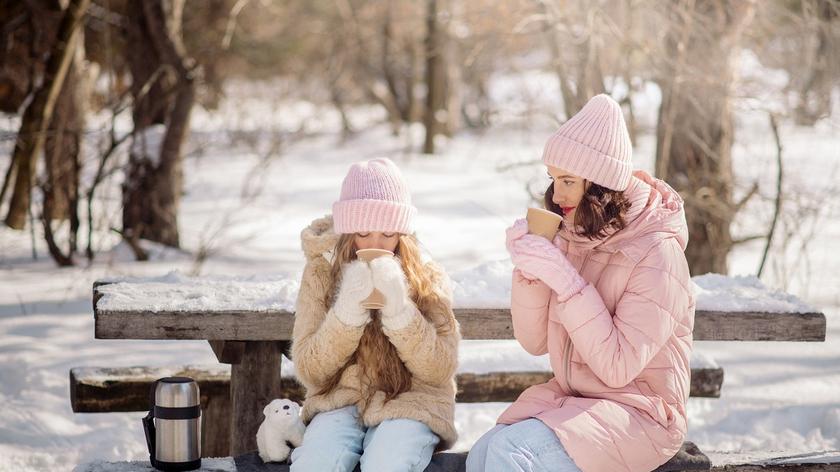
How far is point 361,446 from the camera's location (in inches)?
124

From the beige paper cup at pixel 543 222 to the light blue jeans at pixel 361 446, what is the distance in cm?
71

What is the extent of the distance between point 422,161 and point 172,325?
13309mm

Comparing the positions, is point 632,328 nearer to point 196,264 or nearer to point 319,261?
point 319,261

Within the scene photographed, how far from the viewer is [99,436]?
Result: 15.7 ft

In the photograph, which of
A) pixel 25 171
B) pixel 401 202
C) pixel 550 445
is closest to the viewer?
pixel 550 445

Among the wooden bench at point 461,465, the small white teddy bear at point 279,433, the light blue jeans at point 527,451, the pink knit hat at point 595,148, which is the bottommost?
the wooden bench at point 461,465

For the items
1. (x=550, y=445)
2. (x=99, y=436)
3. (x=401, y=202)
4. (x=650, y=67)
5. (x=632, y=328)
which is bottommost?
(x=99, y=436)

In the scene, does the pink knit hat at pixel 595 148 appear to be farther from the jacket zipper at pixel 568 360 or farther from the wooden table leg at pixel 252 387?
the wooden table leg at pixel 252 387

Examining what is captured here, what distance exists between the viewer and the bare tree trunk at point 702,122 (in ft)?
21.4

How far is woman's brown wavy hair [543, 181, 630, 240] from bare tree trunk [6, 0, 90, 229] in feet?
18.2

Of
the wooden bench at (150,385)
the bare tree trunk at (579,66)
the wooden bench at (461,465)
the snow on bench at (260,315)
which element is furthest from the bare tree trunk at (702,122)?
the wooden bench at (461,465)

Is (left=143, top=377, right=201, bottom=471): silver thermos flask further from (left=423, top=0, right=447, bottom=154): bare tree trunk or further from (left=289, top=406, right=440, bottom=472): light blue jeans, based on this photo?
(left=423, top=0, right=447, bottom=154): bare tree trunk

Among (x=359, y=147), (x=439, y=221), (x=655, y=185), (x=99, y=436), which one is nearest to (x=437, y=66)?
(x=359, y=147)

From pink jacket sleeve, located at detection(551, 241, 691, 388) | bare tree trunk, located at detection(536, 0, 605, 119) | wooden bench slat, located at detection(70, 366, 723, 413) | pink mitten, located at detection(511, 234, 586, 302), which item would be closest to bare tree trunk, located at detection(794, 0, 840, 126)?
bare tree trunk, located at detection(536, 0, 605, 119)
